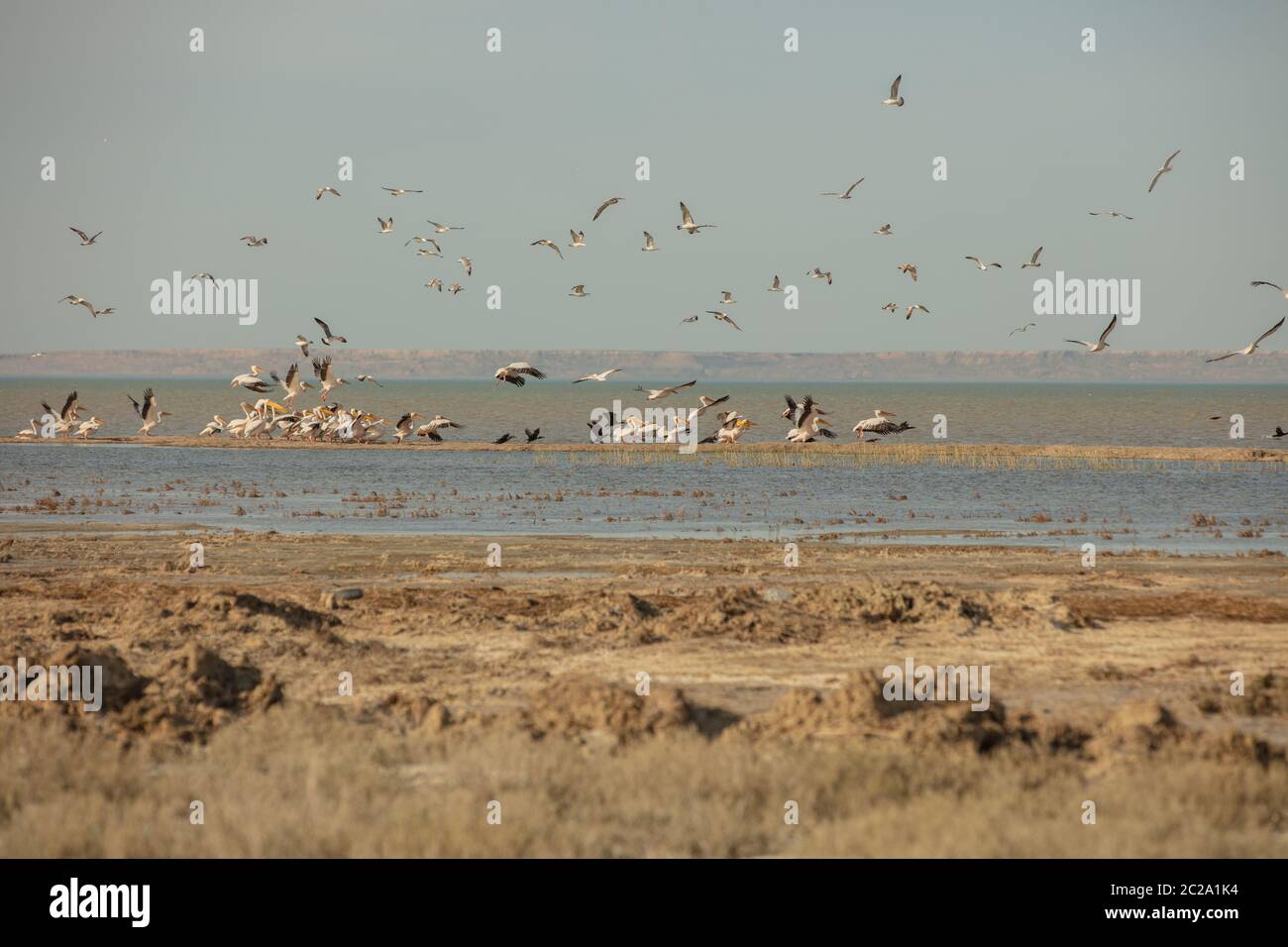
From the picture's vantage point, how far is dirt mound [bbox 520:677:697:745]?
11.4 meters

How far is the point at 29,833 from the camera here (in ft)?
29.6

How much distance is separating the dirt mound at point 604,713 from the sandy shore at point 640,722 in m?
0.04

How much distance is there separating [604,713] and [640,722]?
357 mm

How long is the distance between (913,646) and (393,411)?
103832 millimetres

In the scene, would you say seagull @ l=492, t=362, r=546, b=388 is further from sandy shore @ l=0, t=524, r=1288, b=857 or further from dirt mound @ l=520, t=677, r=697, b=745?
dirt mound @ l=520, t=677, r=697, b=745

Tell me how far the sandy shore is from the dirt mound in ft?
0.12

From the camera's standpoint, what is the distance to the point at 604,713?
38.4ft

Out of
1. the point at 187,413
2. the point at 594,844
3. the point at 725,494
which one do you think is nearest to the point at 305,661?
the point at 594,844

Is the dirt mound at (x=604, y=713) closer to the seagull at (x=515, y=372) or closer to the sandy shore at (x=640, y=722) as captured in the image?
the sandy shore at (x=640, y=722)

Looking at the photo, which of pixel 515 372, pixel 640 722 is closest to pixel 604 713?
pixel 640 722

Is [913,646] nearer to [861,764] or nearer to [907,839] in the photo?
[861,764]
